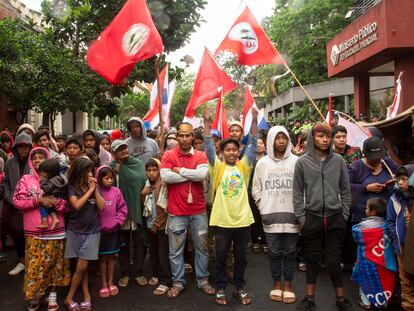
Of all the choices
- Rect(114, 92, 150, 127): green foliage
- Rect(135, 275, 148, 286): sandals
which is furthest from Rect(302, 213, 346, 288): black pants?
Rect(114, 92, 150, 127): green foliage

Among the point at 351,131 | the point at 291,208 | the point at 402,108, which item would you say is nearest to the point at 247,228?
the point at 291,208

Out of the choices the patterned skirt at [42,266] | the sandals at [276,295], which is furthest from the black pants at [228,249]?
the patterned skirt at [42,266]

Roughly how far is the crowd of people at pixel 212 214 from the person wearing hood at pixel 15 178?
0.04 feet

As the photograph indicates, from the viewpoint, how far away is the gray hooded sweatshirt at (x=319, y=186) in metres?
4.04

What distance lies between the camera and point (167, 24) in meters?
9.09

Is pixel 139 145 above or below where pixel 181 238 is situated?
above

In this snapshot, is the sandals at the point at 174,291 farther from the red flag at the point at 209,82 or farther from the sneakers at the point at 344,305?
the red flag at the point at 209,82

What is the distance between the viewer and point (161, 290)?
15.2ft

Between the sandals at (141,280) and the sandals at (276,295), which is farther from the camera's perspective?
the sandals at (141,280)

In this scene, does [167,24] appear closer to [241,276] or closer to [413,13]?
[241,276]

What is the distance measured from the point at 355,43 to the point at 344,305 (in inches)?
524

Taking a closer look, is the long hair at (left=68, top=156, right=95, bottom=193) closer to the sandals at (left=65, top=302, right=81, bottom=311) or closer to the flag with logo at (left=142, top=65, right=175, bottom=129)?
the sandals at (left=65, top=302, right=81, bottom=311)

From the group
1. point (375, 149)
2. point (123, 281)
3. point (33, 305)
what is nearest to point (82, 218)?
point (33, 305)

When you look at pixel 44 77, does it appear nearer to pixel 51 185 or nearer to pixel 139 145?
pixel 139 145
